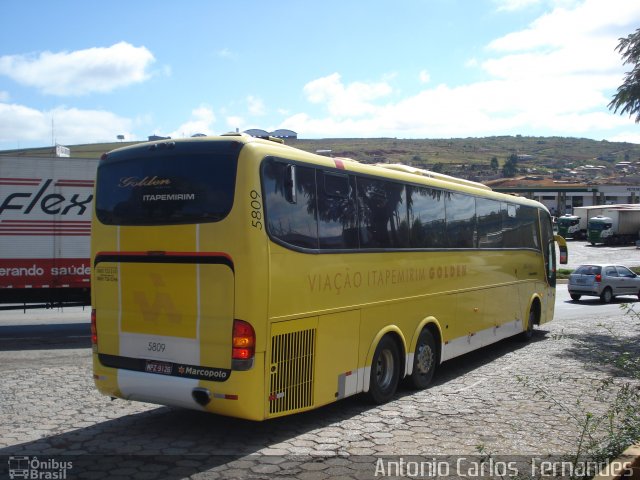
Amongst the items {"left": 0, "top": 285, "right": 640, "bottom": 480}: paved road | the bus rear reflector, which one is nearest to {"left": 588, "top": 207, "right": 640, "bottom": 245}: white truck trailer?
{"left": 0, "top": 285, "right": 640, "bottom": 480}: paved road

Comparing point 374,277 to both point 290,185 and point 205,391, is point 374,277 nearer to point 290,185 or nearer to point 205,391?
point 290,185

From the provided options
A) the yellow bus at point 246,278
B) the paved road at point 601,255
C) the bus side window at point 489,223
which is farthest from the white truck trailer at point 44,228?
the paved road at point 601,255

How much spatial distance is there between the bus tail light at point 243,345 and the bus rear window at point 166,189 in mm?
1176

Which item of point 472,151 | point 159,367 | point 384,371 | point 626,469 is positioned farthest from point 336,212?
point 472,151

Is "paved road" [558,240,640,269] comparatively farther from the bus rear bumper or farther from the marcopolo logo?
the marcopolo logo

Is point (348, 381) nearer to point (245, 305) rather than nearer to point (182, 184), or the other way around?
point (245, 305)

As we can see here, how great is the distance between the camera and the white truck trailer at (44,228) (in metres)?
15.1

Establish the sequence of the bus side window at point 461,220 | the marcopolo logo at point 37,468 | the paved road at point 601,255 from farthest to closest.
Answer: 1. the paved road at point 601,255
2. the bus side window at point 461,220
3. the marcopolo logo at point 37,468

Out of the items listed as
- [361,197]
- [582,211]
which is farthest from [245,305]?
[582,211]

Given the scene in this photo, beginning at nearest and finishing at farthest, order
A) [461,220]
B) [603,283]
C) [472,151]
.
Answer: [461,220]
[603,283]
[472,151]

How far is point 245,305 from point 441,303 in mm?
4942

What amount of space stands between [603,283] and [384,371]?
812 inches

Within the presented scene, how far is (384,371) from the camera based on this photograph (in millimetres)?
9406

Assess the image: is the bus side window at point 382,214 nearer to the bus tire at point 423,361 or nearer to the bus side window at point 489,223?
the bus tire at point 423,361
